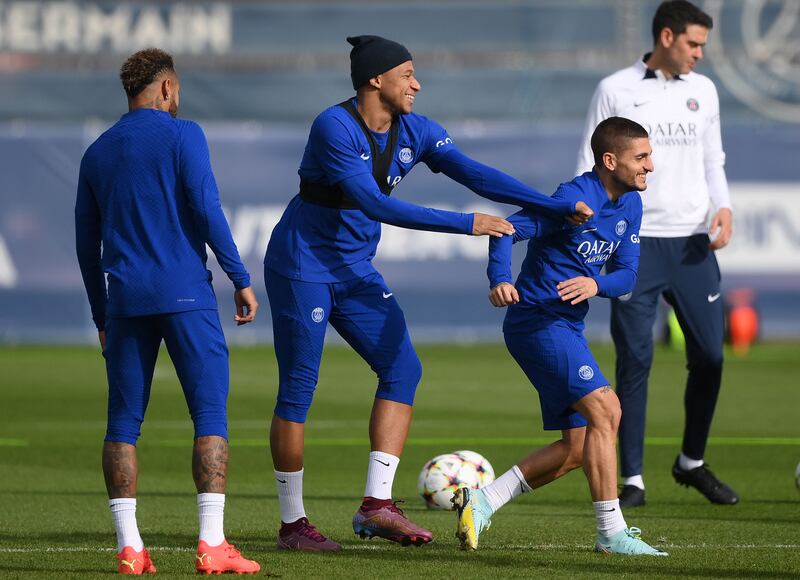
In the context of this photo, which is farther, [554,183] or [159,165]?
[554,183]

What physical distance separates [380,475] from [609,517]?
1082 millimetres

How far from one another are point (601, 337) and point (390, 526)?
1536 centimetres

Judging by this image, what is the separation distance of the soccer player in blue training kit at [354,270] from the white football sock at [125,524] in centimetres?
97

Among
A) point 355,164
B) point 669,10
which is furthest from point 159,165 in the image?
point 669,10

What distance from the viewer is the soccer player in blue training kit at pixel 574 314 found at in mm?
6551

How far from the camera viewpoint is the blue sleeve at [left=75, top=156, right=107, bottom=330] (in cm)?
621

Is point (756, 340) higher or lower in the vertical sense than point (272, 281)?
lower

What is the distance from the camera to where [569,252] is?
22.6 feet

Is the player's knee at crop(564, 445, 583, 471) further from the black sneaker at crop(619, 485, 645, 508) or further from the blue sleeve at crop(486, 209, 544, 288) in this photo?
the black sneaker at crop(619, 485, 645, 508)

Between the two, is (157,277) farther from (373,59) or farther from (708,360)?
(708,360)

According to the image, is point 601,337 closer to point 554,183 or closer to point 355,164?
point 554,183

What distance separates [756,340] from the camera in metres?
21.9

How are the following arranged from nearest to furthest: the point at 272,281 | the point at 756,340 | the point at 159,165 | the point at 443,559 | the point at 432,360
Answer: the point at 159,165 → the point at 443,559 → the point at 272,281 → the point at 432,360 → the point at 756,340

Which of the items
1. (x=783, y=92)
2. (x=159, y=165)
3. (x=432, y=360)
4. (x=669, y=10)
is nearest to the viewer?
Result: (x=159, y=165)
